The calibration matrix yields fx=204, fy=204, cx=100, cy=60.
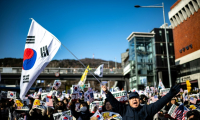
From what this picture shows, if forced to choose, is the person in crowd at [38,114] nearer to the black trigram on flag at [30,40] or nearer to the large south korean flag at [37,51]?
the large south korean flag at [37,51]

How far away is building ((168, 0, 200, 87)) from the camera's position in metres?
41.6

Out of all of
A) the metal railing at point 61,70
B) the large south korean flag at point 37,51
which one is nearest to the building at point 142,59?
the metal railing at point 61,70

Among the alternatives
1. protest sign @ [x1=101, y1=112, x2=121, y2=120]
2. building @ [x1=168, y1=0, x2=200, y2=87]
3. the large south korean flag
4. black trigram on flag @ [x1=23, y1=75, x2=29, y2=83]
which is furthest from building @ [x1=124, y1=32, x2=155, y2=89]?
black trigram on flag @ [x1=23, y1=75, x2=29, y2=83]

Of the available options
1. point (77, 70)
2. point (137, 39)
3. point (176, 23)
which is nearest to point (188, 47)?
point (176, 23)

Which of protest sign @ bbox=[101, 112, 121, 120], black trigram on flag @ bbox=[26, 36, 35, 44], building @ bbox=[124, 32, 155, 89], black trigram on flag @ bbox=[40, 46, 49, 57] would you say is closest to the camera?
protest sign @ bbox=[101, 112, 121, 120]

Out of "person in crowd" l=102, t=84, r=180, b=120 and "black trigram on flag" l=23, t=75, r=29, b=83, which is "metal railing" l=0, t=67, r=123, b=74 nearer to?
"black trigram on flag" l=23, t=75, r=29, b=83

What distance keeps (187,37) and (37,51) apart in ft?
146

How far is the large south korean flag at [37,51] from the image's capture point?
7.03 meters

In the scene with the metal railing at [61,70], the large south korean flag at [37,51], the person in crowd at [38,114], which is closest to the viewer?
the person in crowd at [38,114]

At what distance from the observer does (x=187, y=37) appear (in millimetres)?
45875

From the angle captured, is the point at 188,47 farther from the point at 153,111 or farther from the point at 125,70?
the point at 153,111

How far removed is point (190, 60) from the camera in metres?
43.9

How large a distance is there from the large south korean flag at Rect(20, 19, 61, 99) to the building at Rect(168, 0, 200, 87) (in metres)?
39.2

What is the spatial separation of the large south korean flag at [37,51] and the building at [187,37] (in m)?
39.2
